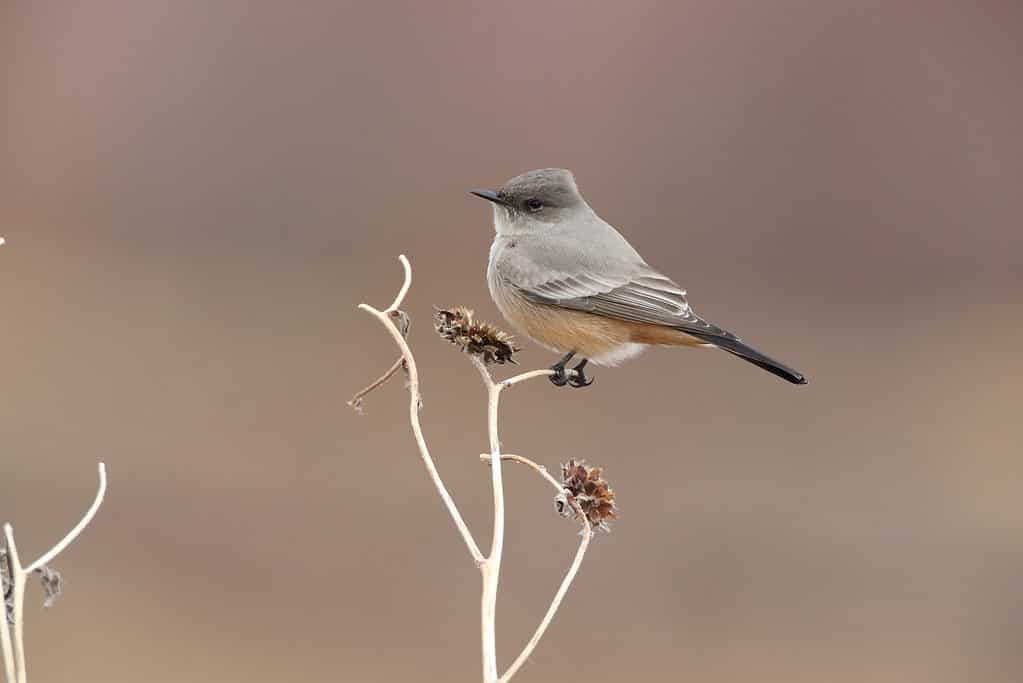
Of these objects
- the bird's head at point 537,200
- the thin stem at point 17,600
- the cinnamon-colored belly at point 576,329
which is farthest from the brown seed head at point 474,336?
the bird's head at point 537,200

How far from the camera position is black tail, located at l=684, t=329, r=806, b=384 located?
11.9 feet

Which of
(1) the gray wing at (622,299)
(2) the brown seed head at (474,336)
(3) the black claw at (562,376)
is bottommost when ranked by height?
(2) the brown seed head at (474,336)

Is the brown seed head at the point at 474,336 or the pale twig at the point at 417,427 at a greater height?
the brown seed head at the point at 474,336

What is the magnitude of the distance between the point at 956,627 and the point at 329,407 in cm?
470

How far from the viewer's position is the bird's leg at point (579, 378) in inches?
152

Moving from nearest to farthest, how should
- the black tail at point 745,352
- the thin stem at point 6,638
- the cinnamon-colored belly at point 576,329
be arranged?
the thin stem at point 6,638, the black tail at point 745,352, the cinnamon-colored belly at point 576,329

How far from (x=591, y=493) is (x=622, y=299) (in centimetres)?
200

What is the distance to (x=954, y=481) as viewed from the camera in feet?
34.0

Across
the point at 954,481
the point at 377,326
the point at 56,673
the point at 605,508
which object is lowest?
the point at 605,508

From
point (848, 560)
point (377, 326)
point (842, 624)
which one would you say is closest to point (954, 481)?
point (848, 560)

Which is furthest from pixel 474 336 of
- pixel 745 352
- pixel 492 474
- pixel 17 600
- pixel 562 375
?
pixel 745 352

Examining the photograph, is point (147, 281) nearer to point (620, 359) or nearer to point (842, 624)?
point (842, 624)

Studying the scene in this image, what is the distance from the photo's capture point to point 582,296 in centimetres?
411

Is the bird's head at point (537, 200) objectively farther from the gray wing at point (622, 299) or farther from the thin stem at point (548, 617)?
the thin stem at point (548, 617)
